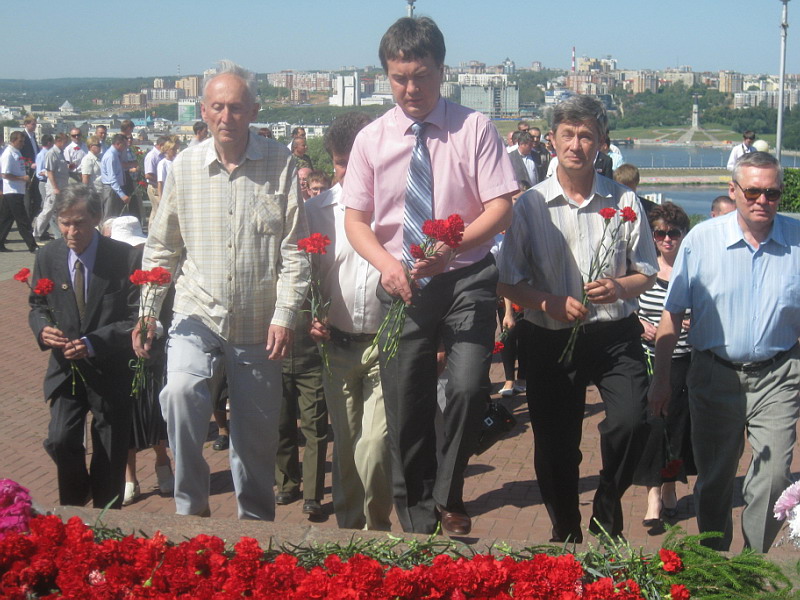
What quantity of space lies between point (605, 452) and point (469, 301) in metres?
0.93

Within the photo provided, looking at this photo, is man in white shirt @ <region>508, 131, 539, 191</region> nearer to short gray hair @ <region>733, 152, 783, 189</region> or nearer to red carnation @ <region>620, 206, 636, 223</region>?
short gray hair @ <region>733, 152, 783, 189</region>

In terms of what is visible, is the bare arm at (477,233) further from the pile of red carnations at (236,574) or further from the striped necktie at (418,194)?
the pile of red carnations at (236,574)

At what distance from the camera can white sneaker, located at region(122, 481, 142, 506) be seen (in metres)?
6.08

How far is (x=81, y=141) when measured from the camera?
20.0 m

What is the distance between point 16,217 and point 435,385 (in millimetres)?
14470

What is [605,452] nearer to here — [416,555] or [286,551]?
[416,555]

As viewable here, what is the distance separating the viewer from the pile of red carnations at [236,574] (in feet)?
9.66

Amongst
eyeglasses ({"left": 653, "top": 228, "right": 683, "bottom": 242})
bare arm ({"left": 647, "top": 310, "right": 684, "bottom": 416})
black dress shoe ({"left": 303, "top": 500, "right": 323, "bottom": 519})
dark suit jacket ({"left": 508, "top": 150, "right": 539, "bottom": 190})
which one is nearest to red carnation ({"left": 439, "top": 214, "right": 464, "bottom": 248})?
bare arm ({"left": 647, "top": 310, "right": 684, "bottom": 416})

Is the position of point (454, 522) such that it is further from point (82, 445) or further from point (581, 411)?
Result: point (82, 445)

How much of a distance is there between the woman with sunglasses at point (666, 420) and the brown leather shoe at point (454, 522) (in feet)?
4.97

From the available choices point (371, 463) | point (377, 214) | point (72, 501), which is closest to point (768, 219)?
point (377, 214)

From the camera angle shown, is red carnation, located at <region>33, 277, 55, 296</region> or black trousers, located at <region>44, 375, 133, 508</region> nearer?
red carnation, located at <region>33, 277, 55, 296</region>

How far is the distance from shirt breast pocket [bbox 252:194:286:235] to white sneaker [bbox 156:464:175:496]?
2626 millimetres

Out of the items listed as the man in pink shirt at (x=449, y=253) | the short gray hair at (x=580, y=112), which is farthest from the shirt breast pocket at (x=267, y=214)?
the short gray hair at (x=580, y=112)
